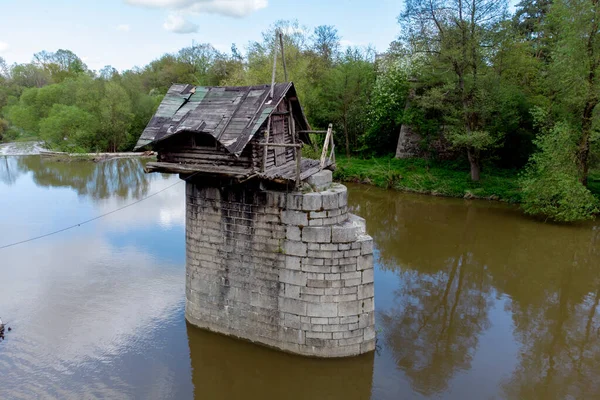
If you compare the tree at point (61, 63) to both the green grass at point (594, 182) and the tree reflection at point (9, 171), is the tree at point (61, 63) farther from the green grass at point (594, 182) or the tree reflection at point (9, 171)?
the green grass at point (594, 182)

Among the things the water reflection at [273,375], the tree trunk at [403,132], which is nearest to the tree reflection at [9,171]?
the water reflection at [273,375]

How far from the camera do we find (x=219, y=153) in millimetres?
8500

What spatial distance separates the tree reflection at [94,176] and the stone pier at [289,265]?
15.0 m

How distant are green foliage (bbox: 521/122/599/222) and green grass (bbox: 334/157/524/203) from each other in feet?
7.48

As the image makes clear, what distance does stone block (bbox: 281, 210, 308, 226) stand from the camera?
8.20 m

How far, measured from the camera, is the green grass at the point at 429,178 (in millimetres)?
21812

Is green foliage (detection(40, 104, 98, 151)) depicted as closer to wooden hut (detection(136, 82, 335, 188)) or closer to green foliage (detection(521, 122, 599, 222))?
wooden hut (detection(136, 82, 335, 188))

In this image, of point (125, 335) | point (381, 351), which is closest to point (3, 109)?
point (125, 335)

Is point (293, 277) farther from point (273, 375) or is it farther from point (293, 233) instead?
point (273, 375)

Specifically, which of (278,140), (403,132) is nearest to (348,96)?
(403,132)

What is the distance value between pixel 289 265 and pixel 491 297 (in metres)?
6.87

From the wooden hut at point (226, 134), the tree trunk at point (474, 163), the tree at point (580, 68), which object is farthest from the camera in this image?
the tree trunk at point (474, 163)

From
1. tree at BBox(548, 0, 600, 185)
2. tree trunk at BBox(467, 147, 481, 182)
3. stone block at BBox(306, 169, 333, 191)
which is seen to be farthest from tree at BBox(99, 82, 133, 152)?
stone block at BBox(306, 169, 333, 191)

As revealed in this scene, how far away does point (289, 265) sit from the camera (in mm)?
8453
